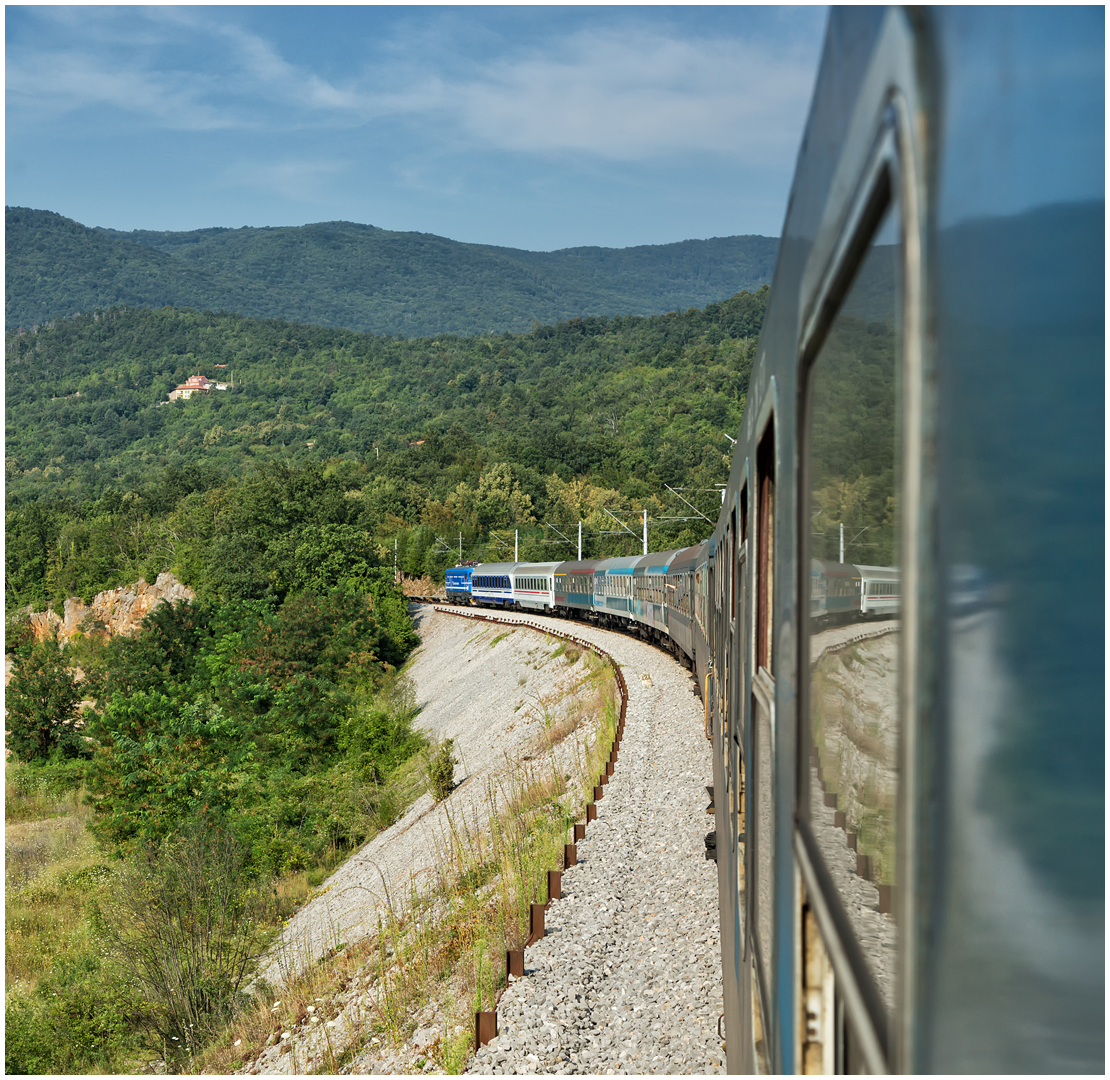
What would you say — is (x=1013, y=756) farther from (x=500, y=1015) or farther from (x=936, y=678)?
(x=500, y=1015)

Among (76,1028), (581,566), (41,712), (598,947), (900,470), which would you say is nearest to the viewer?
(900,470)

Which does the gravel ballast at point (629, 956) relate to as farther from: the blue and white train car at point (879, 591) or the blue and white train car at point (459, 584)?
the blue and white train car at point (459, 584)

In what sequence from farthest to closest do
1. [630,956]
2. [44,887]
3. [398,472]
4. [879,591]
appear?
[398,472] < [44,887] < [630,956] < [879,591]

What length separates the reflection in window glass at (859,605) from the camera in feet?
4.08

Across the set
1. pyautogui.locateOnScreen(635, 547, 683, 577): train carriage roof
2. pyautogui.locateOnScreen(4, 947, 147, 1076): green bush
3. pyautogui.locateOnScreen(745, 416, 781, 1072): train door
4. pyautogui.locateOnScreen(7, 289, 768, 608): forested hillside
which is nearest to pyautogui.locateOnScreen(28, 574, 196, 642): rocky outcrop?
pyautogui.locateOnScreen(7, 289, 768, 608): forested hillside

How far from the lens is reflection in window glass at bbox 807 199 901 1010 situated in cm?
124

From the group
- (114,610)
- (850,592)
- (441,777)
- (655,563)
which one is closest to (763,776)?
(850,592)

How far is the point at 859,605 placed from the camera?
151 cm

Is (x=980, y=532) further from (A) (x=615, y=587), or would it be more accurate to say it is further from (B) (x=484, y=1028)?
(A) (x=615, y=587)

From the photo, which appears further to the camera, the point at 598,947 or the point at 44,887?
the point at 44,887

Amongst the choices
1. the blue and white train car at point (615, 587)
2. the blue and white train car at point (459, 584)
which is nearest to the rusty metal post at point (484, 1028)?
the blue and white train car at point (615, 587)

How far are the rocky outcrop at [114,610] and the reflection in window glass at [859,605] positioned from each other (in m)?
72.5

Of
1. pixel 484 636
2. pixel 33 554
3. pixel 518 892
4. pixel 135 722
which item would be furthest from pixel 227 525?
pixel 518 892

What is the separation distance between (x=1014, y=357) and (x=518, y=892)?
10821mm
